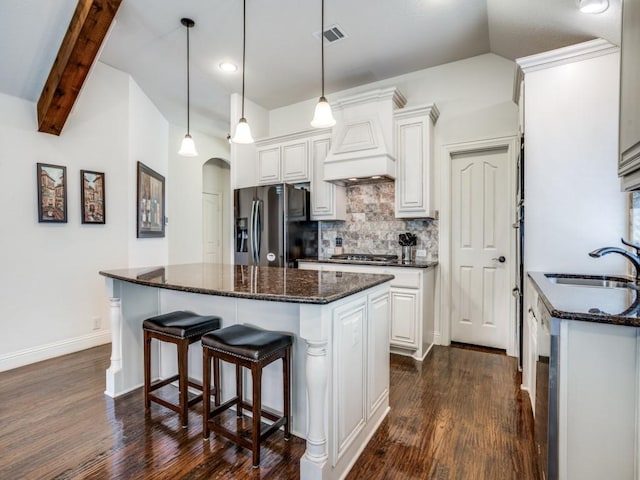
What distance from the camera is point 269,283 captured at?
6.12 ft

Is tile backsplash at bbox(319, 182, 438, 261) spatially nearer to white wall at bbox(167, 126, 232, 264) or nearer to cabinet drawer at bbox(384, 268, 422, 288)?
cabinet drawer at bbox(384, 268, 422, 288)

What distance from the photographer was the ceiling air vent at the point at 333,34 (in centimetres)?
302

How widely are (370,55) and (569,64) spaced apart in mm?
1864

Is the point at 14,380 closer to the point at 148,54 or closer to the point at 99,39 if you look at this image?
the point at 99,39

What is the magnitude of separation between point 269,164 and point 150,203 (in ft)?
5.47

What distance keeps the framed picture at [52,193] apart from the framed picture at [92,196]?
16 cm

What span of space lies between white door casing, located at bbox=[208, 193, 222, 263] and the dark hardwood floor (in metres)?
4.14

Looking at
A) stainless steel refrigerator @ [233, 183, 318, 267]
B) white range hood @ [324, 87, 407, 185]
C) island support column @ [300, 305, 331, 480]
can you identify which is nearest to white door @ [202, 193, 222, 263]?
stainless steel refrigerator @ [233, 183, 318, 267]

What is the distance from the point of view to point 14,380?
2.73m

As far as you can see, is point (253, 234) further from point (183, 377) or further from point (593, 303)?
point (593, 303)

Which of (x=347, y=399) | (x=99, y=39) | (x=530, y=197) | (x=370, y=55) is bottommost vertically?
(x=347, y=399)

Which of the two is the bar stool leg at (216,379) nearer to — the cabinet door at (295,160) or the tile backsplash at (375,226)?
the tile backsplash at (375,226)

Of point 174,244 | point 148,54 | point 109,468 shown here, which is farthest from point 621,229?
point 174,244

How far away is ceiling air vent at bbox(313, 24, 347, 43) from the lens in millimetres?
3020
